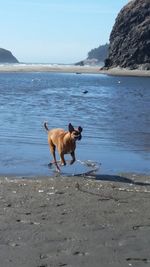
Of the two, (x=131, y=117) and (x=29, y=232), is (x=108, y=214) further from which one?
(x=131, y=117)

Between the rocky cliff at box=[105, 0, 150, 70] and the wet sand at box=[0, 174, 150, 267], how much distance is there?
79.3 metres

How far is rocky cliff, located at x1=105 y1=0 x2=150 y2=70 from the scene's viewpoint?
9006 centimetres

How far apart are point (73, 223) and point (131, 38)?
9056 centimetres

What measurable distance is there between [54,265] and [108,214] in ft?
6.11

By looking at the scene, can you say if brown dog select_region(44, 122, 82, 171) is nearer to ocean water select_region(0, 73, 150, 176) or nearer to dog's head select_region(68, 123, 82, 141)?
dog's head select_region(68, 123, 82, 141)

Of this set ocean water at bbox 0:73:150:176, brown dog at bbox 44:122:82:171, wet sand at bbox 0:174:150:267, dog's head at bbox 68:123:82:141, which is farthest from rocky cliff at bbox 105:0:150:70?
wet sand at bbox 0:174:150:267

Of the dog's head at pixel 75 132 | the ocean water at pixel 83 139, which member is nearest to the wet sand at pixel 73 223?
the dog's head at pixel 75 132

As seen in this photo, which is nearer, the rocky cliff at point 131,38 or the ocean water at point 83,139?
the ocean water at point 83,139

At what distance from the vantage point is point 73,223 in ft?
22.0

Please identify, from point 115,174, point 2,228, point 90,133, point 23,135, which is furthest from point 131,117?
point 2,228

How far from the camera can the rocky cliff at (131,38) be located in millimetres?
90062

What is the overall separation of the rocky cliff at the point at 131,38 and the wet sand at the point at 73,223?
79.3 meters

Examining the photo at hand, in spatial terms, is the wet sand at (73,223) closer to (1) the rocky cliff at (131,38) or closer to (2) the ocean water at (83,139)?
(2) the ocean water at (83,139)

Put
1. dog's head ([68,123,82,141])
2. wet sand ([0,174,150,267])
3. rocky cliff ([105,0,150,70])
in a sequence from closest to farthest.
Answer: wet sand ([0,174,150,267]) < dog's head ([68,123,82,141]) < rocky cliff ([105,0,150,70])
